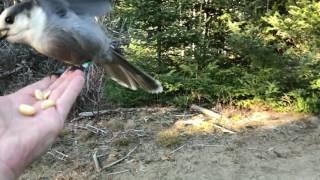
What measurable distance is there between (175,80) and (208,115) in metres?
0.45

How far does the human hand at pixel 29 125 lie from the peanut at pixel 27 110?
15 millimetres

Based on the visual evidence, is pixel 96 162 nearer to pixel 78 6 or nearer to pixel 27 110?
pixel 78 6

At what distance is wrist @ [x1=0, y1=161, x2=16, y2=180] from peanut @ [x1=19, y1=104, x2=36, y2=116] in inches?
14.2

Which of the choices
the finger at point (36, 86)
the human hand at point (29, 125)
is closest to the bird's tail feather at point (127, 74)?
the finger at point (36, 86)

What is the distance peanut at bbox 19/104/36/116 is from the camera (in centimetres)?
203

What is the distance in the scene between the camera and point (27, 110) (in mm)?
2053

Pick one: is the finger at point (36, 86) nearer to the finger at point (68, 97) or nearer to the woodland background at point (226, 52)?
the finger at point (68, 97)

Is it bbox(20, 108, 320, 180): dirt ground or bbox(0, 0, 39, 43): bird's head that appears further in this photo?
bbox(20, 108, 320, 180): dirt ground

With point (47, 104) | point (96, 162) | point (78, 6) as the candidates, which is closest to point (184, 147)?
point (96, 162)

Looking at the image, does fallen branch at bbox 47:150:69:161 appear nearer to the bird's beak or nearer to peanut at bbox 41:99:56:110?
the bird's beak

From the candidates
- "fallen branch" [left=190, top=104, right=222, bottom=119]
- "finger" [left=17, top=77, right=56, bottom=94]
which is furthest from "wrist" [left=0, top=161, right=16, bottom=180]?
"fallen branch" [left=190, top=104, right=222, bottom=119]

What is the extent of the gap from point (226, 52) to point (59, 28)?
2960mm

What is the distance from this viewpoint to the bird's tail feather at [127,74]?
3531 mm

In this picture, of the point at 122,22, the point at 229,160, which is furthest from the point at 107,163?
the point at 122,22
